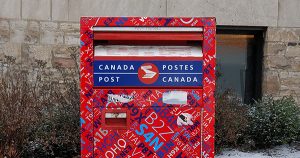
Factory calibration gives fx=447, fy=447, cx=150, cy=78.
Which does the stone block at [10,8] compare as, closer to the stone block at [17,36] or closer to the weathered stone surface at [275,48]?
the stone block at [17,36]

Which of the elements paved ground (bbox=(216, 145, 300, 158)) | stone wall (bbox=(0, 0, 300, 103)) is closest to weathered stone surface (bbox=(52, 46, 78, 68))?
stone wall (bbox=(0, 0, 300, 103))

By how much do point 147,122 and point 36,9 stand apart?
5.02 m

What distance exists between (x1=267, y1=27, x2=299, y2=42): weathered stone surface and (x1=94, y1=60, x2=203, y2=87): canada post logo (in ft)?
16.9

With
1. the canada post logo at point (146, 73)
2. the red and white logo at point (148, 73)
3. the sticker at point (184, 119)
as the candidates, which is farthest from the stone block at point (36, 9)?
the sticker at point (184, 119)

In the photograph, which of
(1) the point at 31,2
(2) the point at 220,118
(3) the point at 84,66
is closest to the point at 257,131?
(2) the point at 220,118

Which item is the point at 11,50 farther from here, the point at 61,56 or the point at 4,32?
the point at 61,56

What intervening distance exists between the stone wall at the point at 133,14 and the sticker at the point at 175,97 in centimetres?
444

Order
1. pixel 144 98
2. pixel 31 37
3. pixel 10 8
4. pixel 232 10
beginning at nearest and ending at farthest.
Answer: pixel 144 98 → pixel 10 8 → pixel 31 37 → pixel 232 10

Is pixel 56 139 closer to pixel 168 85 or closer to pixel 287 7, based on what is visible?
pixel 168 85

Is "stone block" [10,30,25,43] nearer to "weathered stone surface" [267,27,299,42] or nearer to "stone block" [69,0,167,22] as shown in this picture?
"stone block" [69,0,167,22]

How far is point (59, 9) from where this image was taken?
25.3ft

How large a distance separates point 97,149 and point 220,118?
289 cm

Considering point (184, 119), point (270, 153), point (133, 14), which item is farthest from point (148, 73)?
point (133, 14)

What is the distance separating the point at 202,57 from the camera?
328 cm
